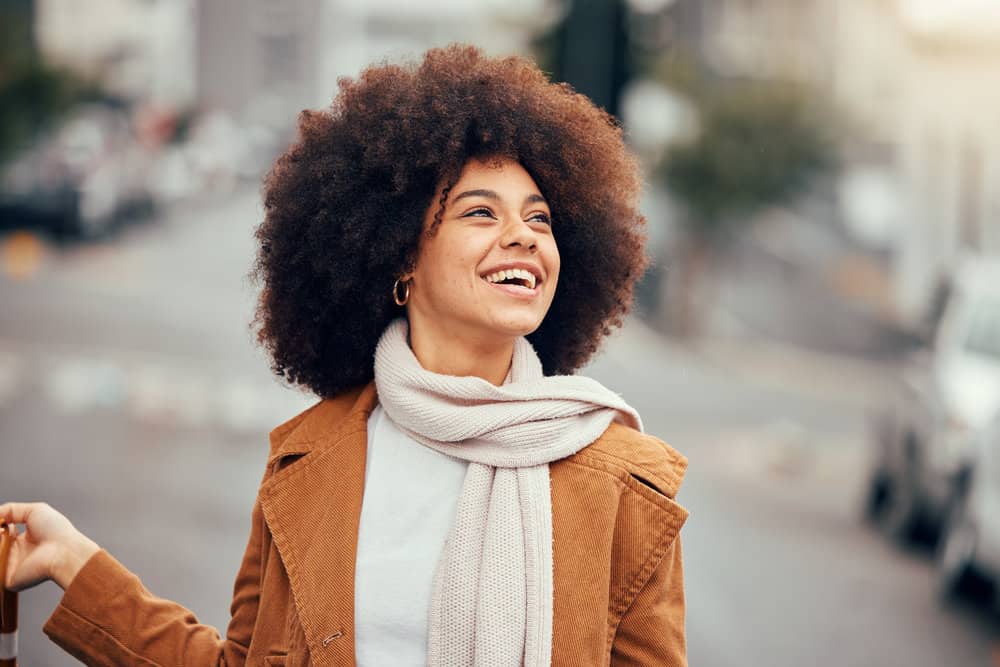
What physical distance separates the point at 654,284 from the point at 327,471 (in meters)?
25.2

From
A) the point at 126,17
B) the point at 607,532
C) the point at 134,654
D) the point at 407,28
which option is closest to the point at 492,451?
the point at 607,532

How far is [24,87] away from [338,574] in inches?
1075

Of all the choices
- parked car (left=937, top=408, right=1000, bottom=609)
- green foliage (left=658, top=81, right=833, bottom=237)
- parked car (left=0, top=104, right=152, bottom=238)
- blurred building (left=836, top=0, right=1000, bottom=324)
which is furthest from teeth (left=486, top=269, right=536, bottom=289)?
parked car (left=0, top=104, right=152, bottom=238)

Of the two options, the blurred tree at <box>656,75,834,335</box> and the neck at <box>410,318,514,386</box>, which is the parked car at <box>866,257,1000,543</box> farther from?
the blurred tree at <box>656,75,834,335</box>

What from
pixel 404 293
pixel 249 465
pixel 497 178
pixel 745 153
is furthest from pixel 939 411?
pixel 745 153

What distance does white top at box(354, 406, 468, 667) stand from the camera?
7.89ft

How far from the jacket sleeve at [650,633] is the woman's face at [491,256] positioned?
0.50m

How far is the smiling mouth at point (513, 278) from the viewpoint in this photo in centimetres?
255

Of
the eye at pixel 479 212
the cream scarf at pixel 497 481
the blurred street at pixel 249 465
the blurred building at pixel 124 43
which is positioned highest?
the blurred building at pixel 124 43

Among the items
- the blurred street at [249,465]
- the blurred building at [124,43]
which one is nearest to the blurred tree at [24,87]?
the blurred building at [124,43]

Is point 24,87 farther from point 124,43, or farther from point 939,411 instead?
point 939,411

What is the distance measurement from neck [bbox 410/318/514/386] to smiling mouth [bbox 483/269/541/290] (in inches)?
4.9

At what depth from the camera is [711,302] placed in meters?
30.5

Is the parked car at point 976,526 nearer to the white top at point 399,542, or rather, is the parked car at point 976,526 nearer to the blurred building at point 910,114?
the white top at point 399,542
